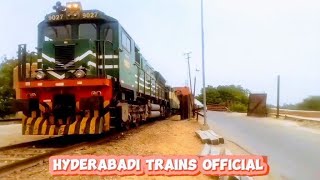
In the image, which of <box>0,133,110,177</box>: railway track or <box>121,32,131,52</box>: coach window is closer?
<box>0,133,110,177</box>: railway track

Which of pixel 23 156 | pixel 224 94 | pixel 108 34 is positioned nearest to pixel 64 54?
pixel 108 34

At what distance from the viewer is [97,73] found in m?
9.77

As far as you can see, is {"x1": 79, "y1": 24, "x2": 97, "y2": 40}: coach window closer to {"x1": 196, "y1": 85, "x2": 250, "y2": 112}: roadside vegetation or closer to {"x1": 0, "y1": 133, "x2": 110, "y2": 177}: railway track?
{"x1": 0, "y1": 133, "x2": 110, "y2": 177}: railway track

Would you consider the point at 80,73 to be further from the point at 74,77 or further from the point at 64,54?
the point at 64,54

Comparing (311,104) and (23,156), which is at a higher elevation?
(23,156)

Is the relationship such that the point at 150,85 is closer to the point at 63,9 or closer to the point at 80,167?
the point at 63,9

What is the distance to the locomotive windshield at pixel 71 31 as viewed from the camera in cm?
1041

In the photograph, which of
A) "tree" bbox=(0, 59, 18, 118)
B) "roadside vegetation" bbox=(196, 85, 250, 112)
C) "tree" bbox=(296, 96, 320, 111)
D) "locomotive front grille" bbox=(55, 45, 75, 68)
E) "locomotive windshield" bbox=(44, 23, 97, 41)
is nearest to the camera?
"locomotive front grille" bbox=(55, 45, 75, 68)

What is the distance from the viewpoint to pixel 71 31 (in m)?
10.4

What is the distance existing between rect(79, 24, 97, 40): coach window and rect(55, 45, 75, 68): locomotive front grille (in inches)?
26.2

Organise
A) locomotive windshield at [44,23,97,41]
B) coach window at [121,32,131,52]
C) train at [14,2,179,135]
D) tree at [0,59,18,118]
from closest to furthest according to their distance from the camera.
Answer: train at [14,2,179,135]
locomotive windshield at [44,23,97,41]
coach window at [121,32,131,52]
tree at [0,59,18,118]

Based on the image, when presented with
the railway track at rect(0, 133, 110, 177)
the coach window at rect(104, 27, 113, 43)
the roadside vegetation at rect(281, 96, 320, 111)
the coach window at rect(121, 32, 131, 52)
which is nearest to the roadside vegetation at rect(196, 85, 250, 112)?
the roadside vegetation at rect(281, 96, 320, 111)

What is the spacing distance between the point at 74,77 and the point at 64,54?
2.44 feet

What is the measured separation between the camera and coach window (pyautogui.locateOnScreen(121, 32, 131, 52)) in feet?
37.3
